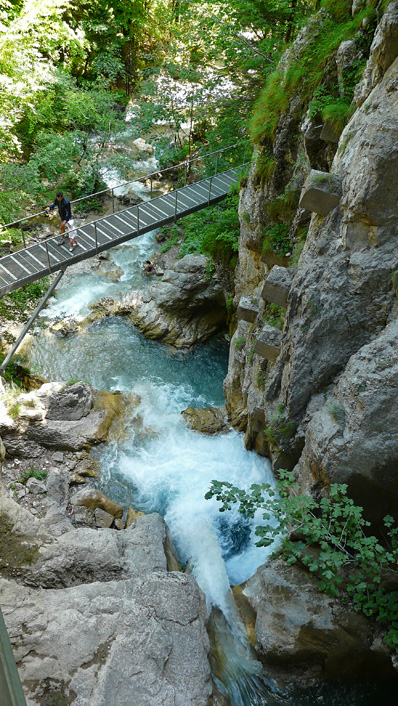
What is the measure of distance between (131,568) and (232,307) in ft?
25.5

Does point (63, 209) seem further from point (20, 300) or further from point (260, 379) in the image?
point (260, 379)

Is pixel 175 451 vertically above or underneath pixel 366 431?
underneath

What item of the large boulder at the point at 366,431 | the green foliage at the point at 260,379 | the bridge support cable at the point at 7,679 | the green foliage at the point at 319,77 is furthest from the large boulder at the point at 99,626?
the green foliage at the point at 319,77

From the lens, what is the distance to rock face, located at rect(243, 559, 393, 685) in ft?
17.6

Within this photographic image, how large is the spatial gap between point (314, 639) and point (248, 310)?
5.59 m

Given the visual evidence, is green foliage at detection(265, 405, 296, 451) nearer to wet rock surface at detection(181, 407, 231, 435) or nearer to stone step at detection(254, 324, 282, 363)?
stone step at detection(254, 324, 282, 363)

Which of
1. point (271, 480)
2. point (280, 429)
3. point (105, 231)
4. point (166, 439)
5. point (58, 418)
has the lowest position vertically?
point (166, 439)

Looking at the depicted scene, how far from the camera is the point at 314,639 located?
546 centimetres

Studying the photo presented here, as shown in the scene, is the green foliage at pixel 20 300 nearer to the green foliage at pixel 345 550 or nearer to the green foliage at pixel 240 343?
the green foliage at pixel 240 343

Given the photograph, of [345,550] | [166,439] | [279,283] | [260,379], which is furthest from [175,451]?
[345,550]

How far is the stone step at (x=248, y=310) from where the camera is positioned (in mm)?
8820

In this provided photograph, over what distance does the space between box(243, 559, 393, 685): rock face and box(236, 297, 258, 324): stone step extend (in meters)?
4.91

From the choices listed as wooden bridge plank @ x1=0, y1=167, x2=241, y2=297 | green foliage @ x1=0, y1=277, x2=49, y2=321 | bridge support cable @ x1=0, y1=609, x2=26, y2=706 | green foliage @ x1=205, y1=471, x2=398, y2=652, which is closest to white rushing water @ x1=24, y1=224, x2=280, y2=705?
green foliage @ x1=0, y1=277, x2=49, y2=321

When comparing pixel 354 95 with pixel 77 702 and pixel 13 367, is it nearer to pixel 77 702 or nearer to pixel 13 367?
pixel 77 702
